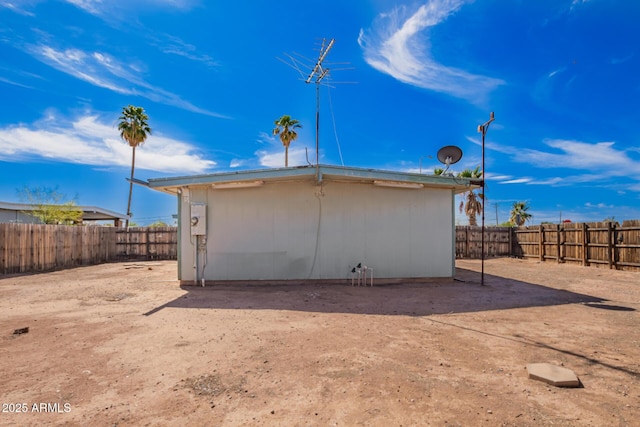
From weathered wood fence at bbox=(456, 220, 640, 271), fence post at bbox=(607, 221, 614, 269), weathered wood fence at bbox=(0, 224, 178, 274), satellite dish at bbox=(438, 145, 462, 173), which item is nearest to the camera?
satellite dish at bbox=(438, 145, 462, 173)

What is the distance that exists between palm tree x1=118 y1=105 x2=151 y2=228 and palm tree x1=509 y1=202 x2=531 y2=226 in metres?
37.3

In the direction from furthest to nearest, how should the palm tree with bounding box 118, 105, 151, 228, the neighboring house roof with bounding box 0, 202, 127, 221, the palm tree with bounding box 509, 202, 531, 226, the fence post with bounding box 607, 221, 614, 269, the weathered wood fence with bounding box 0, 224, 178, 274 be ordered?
the palm tree with bounding box 509, 202, 531, 226, the palm tree with bounding box 118, 105, 151, 228, the neighboring house roof with bounding box 0, 202, 127, 221, the fence post with bounding box 607, 221, 614, 269, the weathered wood fence with bounding box 0, 224, 178, 274

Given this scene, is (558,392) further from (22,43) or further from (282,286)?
(22,43)

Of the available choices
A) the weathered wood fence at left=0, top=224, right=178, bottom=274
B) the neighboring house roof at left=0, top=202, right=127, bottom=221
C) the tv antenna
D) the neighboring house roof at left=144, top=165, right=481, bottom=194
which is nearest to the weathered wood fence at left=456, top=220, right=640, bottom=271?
the neighboring house roof at left=144, top=165, right=481, bottom=194

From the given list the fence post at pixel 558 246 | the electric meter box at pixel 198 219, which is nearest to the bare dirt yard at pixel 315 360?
the electric meter box at pixel 198 219

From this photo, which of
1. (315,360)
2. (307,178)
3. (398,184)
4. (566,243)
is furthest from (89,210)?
(566,243)

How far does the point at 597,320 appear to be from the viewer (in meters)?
5.07

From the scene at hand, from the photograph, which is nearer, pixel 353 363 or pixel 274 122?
pixel 353 363

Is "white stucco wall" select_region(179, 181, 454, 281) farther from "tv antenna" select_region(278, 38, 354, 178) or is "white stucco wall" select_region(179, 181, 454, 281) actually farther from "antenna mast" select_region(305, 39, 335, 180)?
"antenna mast" select_region(305, 39, 335, 180)

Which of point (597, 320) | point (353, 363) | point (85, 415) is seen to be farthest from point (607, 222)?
point (85, 415)

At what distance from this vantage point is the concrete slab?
280cm

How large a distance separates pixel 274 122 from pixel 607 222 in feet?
71.8

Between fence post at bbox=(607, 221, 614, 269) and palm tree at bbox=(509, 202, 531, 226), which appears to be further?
palm tree at bbox=(509, 202, 531, 226)

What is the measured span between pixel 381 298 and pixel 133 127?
24.9m
